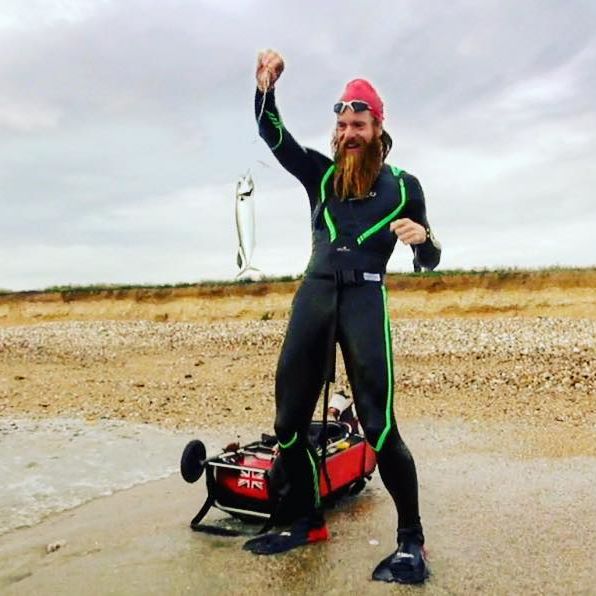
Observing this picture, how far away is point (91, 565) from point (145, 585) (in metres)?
0.56

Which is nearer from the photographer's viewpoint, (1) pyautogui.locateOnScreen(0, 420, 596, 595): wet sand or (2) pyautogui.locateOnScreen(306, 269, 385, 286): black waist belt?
(1) pyautogui.locateOnScreen(0, 420, 596, 595): wet sand

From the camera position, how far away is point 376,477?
6605 mm

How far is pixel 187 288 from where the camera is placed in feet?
108

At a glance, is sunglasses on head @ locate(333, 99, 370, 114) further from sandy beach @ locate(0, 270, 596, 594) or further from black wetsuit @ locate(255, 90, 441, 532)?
sandy beach @ locate(0, 270, 596, 594)

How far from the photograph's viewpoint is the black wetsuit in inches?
171

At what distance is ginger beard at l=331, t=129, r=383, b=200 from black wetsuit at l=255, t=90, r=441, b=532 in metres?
0.05

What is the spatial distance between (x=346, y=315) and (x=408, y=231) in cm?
57

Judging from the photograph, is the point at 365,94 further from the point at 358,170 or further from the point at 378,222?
the point at 378,222

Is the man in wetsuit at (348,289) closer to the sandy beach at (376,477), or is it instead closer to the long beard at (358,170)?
the long beard at (358,170)

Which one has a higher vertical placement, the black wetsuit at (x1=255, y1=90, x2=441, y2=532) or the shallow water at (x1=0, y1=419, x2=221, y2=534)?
the black wetsuit at (x1=255, y1=90, x2=441, y2=532)

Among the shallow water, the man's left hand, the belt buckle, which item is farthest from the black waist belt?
the shallow water

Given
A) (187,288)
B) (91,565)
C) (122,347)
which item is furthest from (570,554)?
(187,288)

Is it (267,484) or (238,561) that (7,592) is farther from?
(267,484)

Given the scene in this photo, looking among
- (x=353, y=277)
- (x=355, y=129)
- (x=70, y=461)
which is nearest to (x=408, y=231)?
(x=353, y=277)
